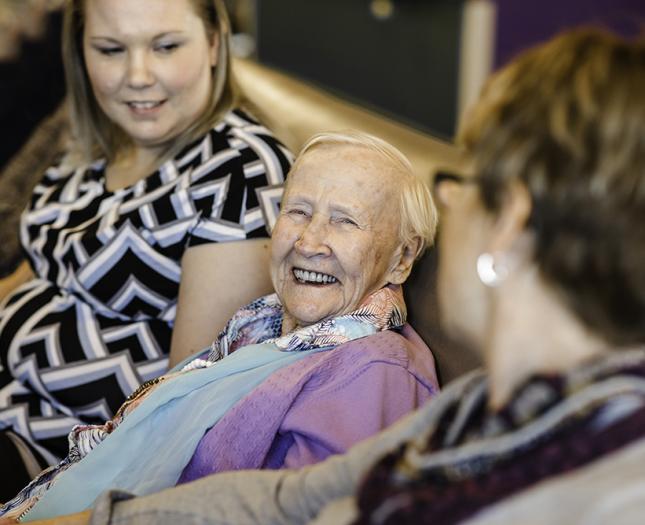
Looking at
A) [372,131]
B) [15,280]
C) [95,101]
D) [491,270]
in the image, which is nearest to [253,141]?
[372,131]

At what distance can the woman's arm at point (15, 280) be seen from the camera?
2213 millimetres

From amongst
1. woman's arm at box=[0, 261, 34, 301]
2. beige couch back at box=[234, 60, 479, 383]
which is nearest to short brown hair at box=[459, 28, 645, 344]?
beige couch back at box=[234, 60, 479, 383]

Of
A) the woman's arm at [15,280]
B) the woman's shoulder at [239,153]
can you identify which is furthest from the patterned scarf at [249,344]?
the woman's arm at [15,280]

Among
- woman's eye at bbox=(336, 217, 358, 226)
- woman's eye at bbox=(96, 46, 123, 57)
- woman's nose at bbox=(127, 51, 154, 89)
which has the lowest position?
woman's eye at bbox=(336, 217, 358, 226)

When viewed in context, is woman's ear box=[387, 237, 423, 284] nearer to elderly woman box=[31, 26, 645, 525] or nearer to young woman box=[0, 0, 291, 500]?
young woman box=[0, 0, 291, 500]

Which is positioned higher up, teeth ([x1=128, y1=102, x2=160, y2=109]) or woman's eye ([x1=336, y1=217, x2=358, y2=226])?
teeth ([x1=128, y1=102, x2=160, y2=109])

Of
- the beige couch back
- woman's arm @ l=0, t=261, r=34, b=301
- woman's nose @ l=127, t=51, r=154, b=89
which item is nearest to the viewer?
the beige couch back

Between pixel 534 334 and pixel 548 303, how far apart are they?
30 mm

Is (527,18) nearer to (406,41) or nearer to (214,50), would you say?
(406,41)

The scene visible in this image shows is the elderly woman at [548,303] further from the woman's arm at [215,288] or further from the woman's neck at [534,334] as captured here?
the woman's arm at [215,288]

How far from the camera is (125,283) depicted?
185 cm

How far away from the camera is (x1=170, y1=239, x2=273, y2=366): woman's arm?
1757 mm

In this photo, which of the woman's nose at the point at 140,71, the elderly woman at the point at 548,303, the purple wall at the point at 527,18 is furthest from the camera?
the purple wall at the point at 527,18

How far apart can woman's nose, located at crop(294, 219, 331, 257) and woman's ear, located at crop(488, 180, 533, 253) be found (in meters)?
0.65
